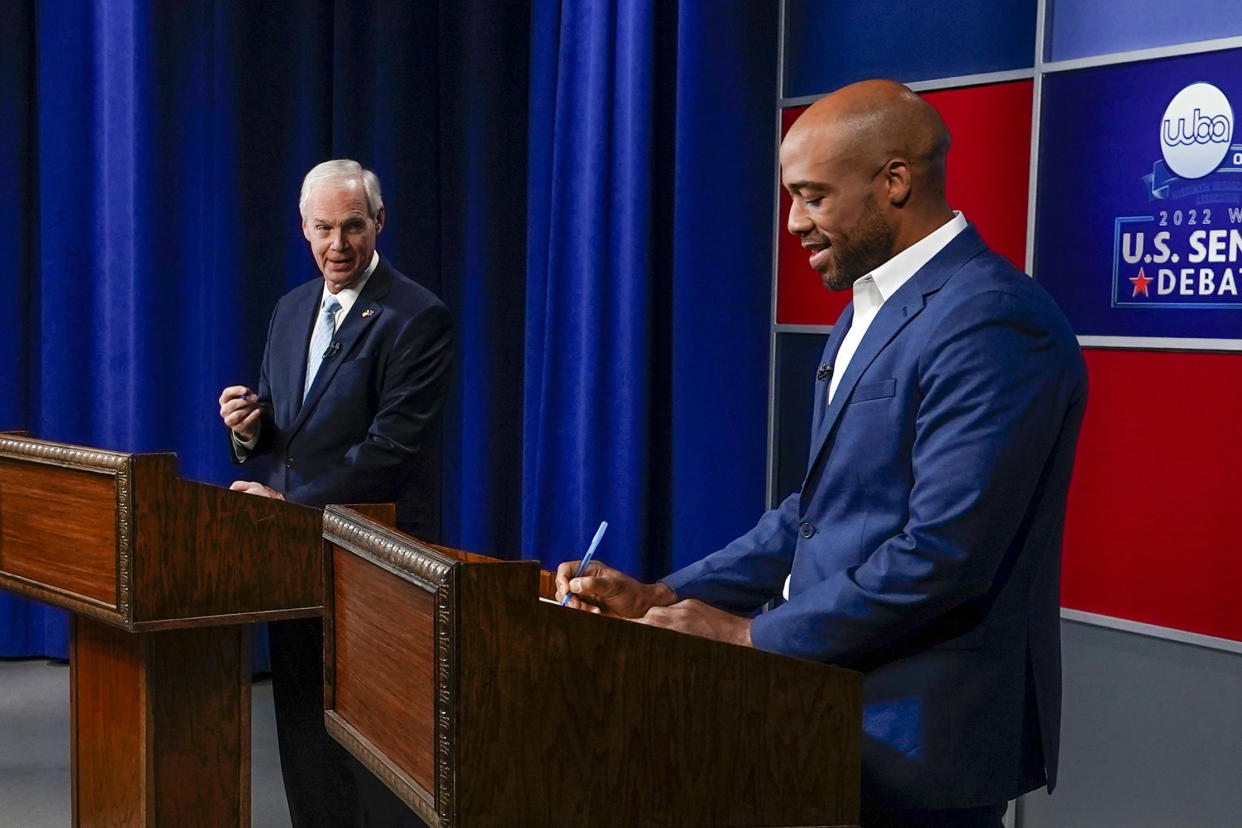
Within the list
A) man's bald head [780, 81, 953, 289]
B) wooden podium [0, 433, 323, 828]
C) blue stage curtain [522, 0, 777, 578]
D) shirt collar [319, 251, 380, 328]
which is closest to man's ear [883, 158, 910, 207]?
man's bald head [780, 81, 953, 289]

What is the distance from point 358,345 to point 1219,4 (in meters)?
1.86

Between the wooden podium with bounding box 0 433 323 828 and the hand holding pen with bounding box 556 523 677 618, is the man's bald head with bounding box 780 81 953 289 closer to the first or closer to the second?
the hand holding pen with bounding box 556 523 677 618

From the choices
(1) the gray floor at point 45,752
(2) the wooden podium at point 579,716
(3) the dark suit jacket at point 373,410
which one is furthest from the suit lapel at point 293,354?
(2) the wooden podium at point 579,716

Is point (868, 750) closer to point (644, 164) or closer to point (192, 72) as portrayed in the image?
point (644, 164)

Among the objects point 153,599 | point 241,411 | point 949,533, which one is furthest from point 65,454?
point 949,533

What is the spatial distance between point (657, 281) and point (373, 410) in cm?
118

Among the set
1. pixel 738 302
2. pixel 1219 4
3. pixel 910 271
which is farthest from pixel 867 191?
pixel 738 302

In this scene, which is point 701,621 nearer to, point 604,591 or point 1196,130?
point 604,591

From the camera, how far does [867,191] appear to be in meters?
1.58

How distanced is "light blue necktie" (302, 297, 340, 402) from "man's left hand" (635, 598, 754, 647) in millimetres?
1641

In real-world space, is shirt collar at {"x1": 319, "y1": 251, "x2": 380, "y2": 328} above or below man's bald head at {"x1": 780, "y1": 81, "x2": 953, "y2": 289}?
below

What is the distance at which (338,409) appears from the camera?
9.39 feet

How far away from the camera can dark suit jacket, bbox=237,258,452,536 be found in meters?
2.83

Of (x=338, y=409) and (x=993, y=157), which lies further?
(x=993, y=157)
